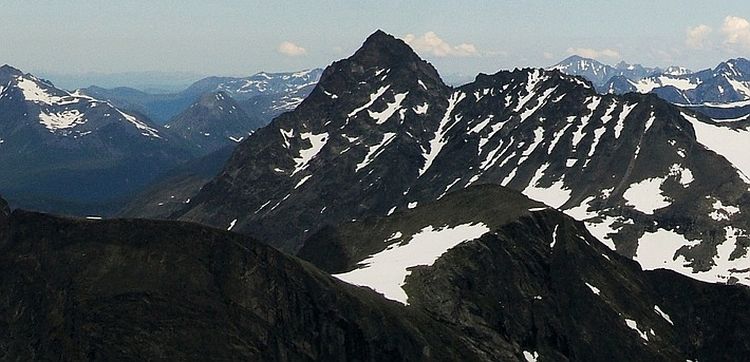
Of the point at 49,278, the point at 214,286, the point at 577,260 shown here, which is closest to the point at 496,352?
the point at 577,260

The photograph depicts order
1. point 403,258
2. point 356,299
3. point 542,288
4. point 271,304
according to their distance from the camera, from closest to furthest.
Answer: point 271,304 → point 356,299 → point 542,288 → point 403,258

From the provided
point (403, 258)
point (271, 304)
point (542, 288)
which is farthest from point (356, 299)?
point (542, 288)

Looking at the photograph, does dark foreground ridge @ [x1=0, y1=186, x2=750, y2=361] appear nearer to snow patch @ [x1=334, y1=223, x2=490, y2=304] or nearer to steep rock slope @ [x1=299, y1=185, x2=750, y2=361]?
steep rock slope @ [x1=299, y1=185, x2=750, y2=361]

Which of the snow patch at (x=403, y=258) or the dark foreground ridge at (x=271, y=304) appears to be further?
the snow patch at (x=403, y=258)

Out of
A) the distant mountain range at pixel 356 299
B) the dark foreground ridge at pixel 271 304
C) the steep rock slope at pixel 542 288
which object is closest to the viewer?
the dark foreground ridge at pixel 271 304

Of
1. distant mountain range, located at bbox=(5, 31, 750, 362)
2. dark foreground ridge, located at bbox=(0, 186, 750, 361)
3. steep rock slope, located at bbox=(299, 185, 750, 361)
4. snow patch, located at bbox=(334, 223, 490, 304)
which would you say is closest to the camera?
dark foreground ridge, located at bbox=(0, 186, 750, 361)

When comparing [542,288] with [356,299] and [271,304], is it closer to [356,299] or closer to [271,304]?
[356,299]

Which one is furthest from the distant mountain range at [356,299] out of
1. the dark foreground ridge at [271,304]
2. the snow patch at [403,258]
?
the snow patch at [403,258]

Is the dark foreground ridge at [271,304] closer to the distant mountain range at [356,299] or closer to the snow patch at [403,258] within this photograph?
the distant mountain range at [356,299]

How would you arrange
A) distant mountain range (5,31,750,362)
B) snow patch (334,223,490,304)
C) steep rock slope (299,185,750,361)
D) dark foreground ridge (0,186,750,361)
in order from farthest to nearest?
steep rock slope (299,185,750,361)
snow patch (334,223,490,304)
distant mountain range (5,31,750,362)
dark foreground ridge (0,186,750,361)

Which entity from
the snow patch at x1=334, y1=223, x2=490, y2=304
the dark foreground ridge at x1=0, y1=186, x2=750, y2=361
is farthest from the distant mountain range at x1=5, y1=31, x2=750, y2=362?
the snow patch at x1=334, y1=223, x2=490, y2=304

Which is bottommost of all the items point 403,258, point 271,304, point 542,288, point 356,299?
point 542,288
